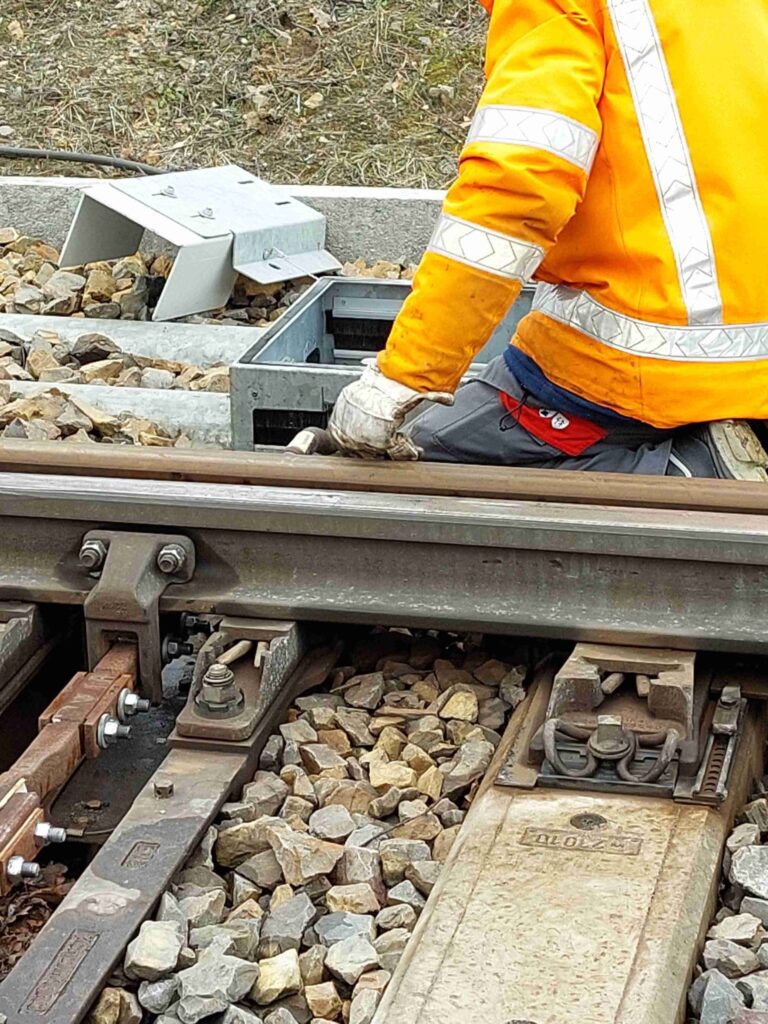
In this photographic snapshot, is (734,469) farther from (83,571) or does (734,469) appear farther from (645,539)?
(83,571)

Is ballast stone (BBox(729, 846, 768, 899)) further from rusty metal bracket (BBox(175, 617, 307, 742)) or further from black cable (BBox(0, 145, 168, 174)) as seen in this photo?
black cable (BBox(0, 145, 168, 174))

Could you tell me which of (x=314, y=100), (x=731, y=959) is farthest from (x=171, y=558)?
(x=314, y=100)

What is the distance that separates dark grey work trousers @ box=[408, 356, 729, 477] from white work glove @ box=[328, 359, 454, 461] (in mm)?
355

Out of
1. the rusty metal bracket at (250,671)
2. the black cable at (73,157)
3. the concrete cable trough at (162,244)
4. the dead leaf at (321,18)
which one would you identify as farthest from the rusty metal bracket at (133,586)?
the dead leaf at (321,18)

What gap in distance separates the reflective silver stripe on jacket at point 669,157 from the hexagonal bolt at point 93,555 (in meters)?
1.30

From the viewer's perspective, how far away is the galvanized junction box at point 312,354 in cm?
452

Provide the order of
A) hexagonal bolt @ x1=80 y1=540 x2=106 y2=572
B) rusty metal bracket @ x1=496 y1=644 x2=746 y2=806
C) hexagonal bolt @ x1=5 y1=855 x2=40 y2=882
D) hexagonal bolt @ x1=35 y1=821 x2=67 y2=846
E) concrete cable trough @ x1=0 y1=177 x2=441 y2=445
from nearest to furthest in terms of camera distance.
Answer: hexagonal bolt @ x1=5 y1=855 x2=40 y2=882
hexagonal bolt @ x1=35 y1=821 x2=67 y2=846
rusty metal bracket @ x1=496 y1=644 x2=746 y2=806
hexagonal bolt @ x1=80 y1=540 x2=106 y2=572
concrete cable trough @ x1=0 y1=177 x2=441 y2=445

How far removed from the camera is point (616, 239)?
339cm

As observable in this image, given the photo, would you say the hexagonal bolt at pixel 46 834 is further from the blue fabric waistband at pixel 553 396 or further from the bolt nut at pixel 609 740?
the blue fabric waistband at pixel 553 396

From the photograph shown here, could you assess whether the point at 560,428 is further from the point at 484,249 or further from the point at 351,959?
the point at 351,959

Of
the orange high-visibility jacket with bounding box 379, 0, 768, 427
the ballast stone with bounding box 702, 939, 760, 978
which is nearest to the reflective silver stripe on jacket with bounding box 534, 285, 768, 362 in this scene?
the orange high-visibility jacket with bounding box 379, 0, 768, 427

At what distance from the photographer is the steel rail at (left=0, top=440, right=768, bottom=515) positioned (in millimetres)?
3344

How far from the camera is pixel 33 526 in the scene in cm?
351

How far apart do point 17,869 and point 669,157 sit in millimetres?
1854
